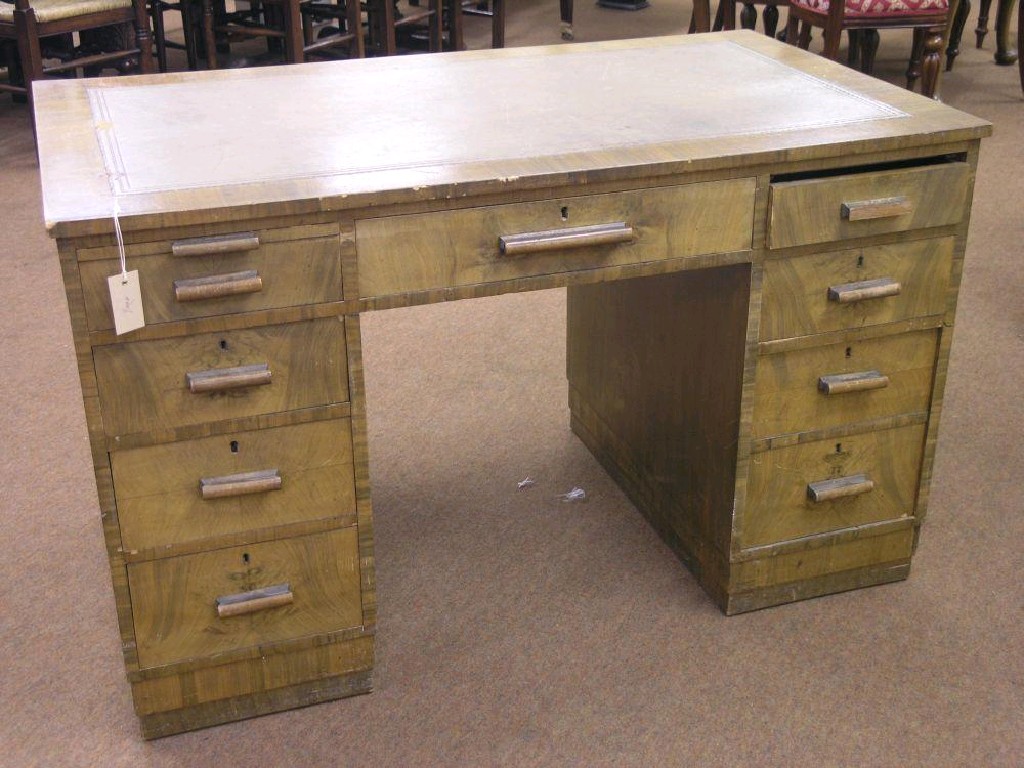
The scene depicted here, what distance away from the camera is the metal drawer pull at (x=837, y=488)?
2.12 meters

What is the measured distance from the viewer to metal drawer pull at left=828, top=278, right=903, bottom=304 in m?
1.96

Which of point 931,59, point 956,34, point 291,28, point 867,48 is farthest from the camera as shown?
point 956,34

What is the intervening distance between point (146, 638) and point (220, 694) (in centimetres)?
16

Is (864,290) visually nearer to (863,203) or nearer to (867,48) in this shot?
(863,203)

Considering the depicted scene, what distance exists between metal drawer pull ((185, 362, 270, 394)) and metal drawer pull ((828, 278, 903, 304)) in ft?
2.94

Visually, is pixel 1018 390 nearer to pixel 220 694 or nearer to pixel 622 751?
pixel 622 751

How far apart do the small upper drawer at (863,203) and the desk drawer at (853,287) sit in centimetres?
4

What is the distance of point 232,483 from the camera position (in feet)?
5.83

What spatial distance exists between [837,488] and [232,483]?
102 centimetres

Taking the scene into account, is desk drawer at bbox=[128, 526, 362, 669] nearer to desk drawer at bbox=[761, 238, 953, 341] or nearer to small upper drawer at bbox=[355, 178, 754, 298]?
small upper drawer at bbox=[355, 178, 754, 298]

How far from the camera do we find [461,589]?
2.27 meters

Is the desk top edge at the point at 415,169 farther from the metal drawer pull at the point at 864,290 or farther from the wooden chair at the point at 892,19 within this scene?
the wooden chair at the point at 892,19

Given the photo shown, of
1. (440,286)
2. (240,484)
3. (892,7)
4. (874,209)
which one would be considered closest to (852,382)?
(874,209)

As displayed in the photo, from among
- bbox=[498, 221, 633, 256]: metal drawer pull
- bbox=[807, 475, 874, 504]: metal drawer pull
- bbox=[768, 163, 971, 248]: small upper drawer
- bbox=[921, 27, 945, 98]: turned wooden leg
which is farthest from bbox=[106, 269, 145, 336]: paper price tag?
bbox=[921, 27, 945, 98]: turned wooden leg
